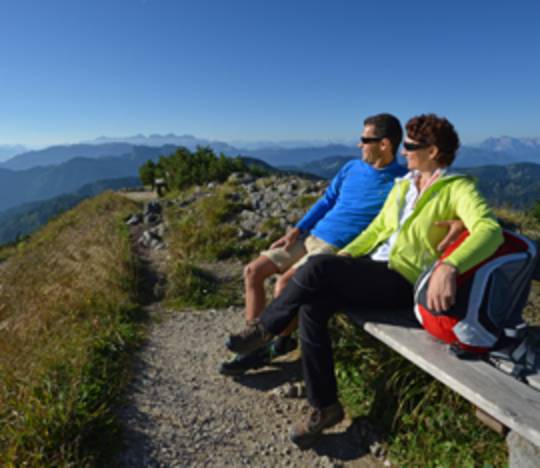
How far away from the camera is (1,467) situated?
245 centimetres

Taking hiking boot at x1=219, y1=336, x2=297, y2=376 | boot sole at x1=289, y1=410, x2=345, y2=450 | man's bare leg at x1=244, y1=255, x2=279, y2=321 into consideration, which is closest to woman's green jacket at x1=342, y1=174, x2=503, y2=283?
boot sole at x1=289, y1=410, x2=345, y2=450

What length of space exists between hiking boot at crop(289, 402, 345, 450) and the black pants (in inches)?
2.3

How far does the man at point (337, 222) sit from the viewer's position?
3.91 meters

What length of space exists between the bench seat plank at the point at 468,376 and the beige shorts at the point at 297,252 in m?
1.21

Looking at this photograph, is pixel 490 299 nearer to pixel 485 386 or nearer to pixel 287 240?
pixel 485 386

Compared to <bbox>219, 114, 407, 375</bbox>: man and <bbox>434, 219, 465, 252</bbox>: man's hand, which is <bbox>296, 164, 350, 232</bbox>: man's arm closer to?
<bbox>219, 114, 407, 375</bbox>: man

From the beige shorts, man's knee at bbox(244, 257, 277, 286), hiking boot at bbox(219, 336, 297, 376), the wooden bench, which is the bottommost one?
hiking boot at bbox(219, 336, 297, 376)

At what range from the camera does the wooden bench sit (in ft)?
6.41

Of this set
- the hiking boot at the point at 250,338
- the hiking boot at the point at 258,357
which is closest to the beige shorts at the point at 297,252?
the hiking boot at the point at 258,357

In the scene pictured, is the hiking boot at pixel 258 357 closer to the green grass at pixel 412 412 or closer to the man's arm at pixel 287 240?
the green grass at pixel 412 412

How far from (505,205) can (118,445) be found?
10652 mm

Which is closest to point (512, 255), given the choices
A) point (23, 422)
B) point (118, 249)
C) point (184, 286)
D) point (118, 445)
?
point (118, 445)

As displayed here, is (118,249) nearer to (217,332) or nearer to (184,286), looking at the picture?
(184,286)

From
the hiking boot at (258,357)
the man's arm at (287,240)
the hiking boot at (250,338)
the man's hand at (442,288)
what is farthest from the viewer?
the man's arm at (287,240)
